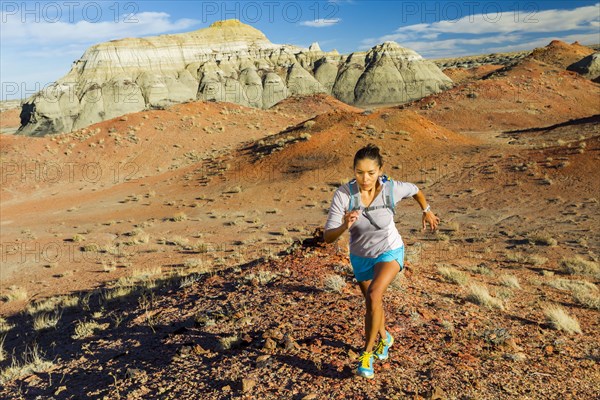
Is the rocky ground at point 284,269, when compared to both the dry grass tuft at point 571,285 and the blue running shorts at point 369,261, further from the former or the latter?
the blue running shorts at point 369,261

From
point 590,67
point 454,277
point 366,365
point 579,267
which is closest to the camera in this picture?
point 366,365

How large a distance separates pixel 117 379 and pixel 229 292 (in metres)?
2.34

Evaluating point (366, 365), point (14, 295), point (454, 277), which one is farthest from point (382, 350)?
point (14, 295)

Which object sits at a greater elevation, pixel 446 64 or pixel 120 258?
pixel 446 64

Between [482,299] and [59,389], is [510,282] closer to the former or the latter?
[482,299]

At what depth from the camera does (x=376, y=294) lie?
11.9 feet

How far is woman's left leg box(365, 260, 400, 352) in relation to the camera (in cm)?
364

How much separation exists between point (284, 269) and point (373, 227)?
397 centimetres

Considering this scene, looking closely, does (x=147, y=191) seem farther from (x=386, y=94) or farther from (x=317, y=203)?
(x=386, y=94)

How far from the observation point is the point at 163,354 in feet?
16.6

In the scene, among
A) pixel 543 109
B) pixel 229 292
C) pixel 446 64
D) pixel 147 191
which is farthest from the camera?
pixel 446 64

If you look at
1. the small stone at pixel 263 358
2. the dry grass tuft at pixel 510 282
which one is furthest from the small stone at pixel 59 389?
the dry grass tuft at pixel 510 282

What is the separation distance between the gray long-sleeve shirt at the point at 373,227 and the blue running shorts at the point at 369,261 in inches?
1.6

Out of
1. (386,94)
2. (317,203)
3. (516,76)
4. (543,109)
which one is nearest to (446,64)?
(386,94)
